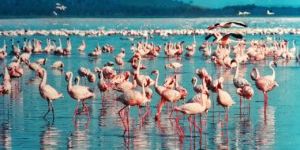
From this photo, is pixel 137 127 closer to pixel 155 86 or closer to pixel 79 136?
pixel 79 136

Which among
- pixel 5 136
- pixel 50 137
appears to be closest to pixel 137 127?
pixel 50 137

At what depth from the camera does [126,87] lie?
19.2 meters

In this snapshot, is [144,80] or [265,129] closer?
[265,129]

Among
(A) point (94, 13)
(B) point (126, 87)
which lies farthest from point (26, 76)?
(A) point (94, 13)

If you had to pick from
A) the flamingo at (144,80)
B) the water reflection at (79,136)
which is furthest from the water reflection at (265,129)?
the water reflection at (79,136)

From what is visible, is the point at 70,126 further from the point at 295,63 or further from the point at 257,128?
the point at 295,63

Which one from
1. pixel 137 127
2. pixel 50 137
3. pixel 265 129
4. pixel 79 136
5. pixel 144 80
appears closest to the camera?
pixel 50 137

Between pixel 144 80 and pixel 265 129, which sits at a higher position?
pixel 144 80

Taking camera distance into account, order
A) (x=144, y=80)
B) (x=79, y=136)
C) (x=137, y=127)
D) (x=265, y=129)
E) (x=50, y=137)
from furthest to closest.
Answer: (x=144, y=80) < (x=137, y=127) < (x=265, y=129) < (x=79, y=136) < (x=50, y=137)

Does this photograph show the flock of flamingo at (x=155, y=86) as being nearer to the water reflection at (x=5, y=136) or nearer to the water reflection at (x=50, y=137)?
the water reflection at (x=50, y=137)

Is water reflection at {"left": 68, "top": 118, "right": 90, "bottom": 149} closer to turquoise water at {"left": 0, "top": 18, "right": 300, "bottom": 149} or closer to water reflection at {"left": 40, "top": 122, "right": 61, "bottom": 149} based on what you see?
turquoise water at {"left": 0, "top": 18, "right": 300, "bottom": 149}

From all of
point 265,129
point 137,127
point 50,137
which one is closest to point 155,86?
point 137,127

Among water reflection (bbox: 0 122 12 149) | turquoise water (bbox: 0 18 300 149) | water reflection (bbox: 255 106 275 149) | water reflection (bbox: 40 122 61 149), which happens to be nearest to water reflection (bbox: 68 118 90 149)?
turquoise water (bbox: 0 18 300 149)

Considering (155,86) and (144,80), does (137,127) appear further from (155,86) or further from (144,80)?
(144,80)
